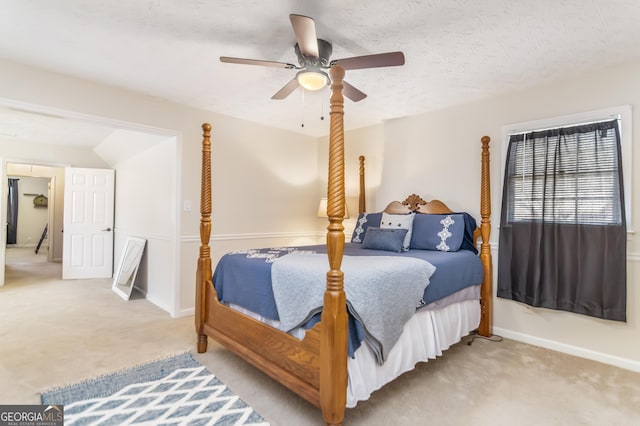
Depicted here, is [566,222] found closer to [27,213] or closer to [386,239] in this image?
[386,239]

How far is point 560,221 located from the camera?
279 cm

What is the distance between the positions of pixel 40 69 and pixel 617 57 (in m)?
4.65

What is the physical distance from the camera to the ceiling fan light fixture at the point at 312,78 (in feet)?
7.03

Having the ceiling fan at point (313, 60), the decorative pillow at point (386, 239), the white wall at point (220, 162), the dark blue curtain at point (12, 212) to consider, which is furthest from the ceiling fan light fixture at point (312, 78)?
the dark blue curtain at point (12, 212)

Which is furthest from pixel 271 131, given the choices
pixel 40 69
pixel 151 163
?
pixel 40 69

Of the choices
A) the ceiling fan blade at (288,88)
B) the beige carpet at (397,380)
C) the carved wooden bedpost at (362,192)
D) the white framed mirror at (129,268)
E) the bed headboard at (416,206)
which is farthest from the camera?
the white framed mirror at (129,268)

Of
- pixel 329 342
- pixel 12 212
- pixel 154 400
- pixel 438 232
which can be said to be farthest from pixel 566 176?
pixel 12 212

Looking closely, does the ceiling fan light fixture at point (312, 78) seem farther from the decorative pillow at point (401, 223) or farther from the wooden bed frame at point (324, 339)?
the decorative pillow at point (401, 223)

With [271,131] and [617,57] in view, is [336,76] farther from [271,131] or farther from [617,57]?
[271,131]

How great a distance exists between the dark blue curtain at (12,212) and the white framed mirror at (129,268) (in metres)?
7.98

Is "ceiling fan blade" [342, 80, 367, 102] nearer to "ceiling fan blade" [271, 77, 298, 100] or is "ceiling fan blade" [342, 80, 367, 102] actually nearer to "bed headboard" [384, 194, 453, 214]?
"ceiling fan blade" [271, 77, 298, 100]

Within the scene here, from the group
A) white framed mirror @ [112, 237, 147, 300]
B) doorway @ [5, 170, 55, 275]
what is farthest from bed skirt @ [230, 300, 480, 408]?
doorway @ [5, 170, 55, 275]

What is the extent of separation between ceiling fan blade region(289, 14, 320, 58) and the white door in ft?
17.8

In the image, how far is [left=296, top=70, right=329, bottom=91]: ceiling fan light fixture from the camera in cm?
214
